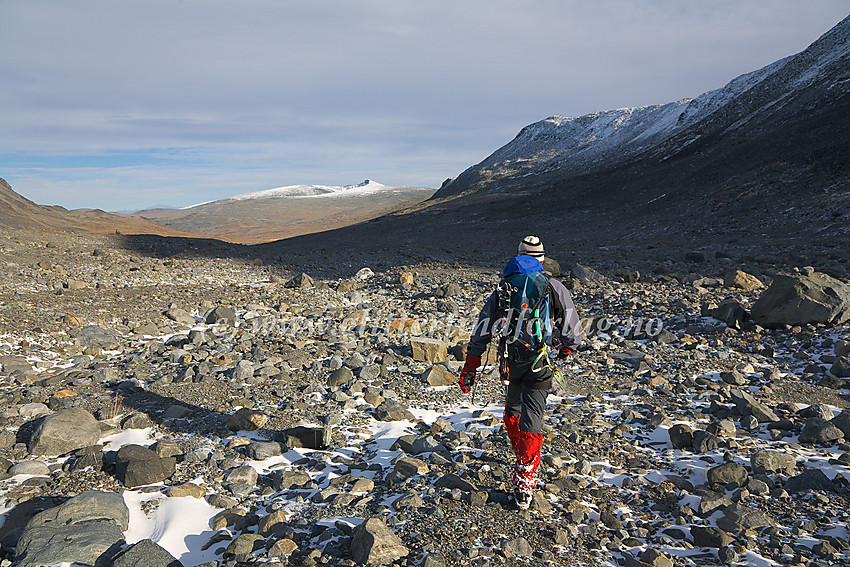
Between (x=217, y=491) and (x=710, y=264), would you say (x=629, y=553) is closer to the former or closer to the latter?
(x=217, y=491)

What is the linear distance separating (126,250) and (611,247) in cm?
2247

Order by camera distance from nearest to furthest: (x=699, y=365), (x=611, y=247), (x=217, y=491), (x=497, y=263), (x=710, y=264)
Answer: (x=217, y=491) → (x=699, y=365) → (x=710, y=264) → (x=497, y=263) → (x=611, y=247)

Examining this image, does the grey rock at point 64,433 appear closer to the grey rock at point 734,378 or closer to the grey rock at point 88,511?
the grey rock at point 88,511

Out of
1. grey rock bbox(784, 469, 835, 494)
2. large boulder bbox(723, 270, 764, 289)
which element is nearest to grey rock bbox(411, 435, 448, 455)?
grey rock bbox(784, 469, 835, 494)

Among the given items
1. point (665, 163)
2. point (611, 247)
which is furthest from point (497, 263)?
point (665, 163)

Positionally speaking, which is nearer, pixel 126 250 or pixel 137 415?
pixel 137 415

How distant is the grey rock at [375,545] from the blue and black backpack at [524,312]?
167cm

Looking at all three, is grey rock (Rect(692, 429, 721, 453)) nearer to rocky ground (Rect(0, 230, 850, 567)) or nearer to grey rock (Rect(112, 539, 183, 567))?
rocky ground (Rect(0, 230, 850, 567))

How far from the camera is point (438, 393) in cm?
687

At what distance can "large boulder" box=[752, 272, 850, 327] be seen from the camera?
7.95 metres

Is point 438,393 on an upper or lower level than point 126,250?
lower

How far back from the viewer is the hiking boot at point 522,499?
13.1 ft

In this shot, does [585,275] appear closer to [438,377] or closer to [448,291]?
[448,291]

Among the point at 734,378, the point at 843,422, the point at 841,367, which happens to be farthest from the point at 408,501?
the point at 841,367
